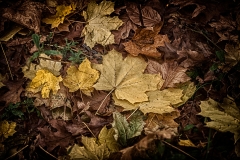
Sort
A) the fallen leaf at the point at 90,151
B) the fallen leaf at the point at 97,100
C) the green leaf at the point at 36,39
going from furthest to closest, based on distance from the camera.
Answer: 1. the green leaf at the point at 36,39
2. the fallen leaf at the point at 97,100
3. the fallen leaf at the point at 90,151

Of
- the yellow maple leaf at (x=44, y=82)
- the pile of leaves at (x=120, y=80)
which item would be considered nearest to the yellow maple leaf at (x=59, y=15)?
the pile of leaves at (x=120, y=80)

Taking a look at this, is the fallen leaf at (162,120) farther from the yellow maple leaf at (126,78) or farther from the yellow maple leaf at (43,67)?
the yellow maple leaf at (43,67)

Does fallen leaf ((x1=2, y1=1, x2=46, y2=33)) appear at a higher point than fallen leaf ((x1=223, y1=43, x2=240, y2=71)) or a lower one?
higher

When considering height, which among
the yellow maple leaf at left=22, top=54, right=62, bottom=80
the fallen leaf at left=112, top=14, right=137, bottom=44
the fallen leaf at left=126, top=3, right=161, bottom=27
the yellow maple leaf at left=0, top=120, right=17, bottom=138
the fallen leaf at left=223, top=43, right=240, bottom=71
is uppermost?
the fallen leaf at left=126, top=3, right=161, bottom=27

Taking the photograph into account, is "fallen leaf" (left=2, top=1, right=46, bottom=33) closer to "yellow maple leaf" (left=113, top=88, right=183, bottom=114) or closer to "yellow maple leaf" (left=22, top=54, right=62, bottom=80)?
"yellow maple leaf" (left=22, top=54, right=62, bottom=80)

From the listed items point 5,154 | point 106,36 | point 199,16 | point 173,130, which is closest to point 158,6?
point 199,16

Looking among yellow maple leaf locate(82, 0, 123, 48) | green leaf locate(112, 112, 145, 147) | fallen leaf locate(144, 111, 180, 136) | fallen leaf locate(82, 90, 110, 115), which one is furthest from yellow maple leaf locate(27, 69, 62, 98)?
fallen leaf locate(144, 111, 180, 136)
